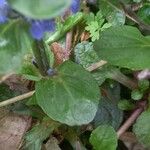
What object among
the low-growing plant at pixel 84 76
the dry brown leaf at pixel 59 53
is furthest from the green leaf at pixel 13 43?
the dry brown leaf at pixel 59 53

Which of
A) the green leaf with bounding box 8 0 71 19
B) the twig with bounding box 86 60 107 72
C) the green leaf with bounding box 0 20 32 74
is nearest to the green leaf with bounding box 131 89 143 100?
the twig with bounding box 86 60 107 72

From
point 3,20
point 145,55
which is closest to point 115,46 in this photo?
point 145,55

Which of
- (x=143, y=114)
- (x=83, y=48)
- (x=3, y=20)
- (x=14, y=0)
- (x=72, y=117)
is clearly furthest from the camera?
(x=83, y=48)

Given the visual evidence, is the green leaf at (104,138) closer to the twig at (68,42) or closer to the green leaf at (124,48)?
the green leaf at (124,48)

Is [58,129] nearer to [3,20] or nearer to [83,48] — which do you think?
[83,48]

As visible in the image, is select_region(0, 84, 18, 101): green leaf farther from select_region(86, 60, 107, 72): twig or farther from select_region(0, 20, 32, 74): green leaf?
select_region(0, 20, 32, 74): green leaf

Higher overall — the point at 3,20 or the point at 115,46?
the point at 3,20
